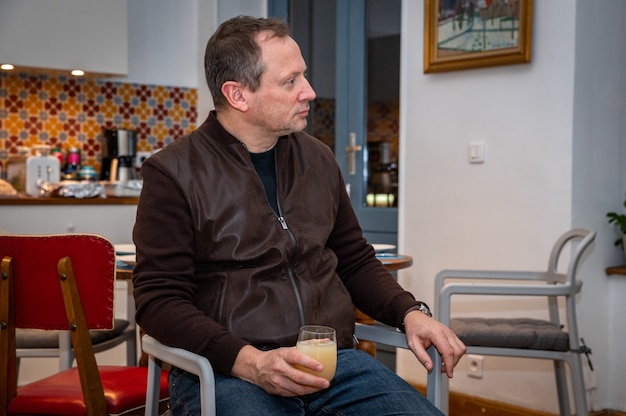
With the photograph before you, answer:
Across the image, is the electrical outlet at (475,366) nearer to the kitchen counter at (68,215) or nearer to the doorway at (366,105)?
the doorway at (366,105)

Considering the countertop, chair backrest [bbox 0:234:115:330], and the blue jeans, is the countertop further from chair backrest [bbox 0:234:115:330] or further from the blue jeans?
the blue jeans

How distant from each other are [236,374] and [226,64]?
2.10ft

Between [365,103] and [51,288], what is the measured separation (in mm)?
2720

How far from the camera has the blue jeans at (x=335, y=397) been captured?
1547 millimetres

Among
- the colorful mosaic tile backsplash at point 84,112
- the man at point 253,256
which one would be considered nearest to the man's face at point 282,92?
the man at point 253,256

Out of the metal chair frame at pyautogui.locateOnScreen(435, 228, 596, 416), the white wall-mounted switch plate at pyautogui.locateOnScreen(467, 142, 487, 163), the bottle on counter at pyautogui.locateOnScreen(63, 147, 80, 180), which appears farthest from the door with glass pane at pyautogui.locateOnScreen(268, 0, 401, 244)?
the bottle on counter at pyautogui.locateOnScreen(63, 147, 80, 180)

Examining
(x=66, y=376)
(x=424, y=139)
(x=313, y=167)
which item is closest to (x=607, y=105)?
(x=424, y=139)

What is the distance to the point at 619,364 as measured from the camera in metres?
3.38

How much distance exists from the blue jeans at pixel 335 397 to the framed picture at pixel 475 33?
6.62 feet

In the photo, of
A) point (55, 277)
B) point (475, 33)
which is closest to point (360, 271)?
point (55, 277)

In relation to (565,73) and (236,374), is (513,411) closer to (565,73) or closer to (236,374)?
(565,73)

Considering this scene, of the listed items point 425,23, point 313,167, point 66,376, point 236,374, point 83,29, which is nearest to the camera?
point 236,374

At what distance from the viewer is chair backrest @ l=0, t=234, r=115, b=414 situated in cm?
194

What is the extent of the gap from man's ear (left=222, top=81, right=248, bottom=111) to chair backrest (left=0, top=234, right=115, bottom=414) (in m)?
0.46
